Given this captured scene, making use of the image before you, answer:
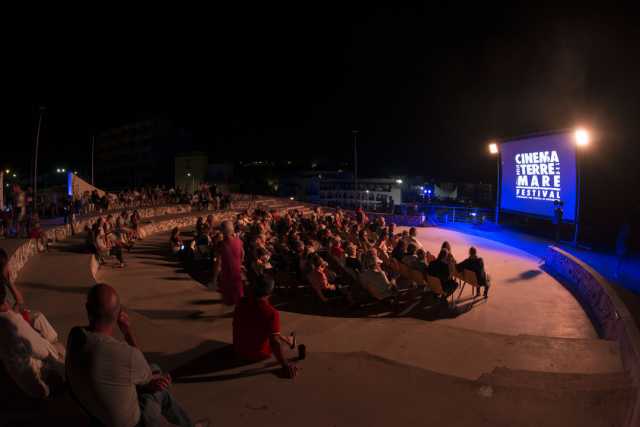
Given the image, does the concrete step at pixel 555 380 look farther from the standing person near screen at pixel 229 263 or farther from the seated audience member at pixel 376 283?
the seated audience member at pixel 376 283

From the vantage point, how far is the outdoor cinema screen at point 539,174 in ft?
43.8

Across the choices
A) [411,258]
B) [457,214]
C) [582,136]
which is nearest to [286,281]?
[411,258]

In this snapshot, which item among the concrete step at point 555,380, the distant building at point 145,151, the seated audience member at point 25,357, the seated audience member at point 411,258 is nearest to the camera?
the seated audience member at point 25,357

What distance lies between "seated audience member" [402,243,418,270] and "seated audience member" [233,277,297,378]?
17.1ft

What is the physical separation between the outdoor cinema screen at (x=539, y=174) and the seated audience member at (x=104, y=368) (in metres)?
14.0

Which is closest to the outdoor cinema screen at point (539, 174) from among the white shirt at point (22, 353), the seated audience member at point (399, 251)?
the seated audience member at point (399, 251)

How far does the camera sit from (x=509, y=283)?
994 centimetres

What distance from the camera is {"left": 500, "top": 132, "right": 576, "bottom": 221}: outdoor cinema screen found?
1335cm

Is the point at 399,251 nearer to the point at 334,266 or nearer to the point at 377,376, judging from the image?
the point at 334,266

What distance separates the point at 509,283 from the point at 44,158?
46.7 meters

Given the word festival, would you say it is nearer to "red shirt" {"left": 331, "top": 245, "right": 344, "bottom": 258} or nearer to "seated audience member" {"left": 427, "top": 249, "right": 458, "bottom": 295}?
"seated audience member" {"left": 427, "top": 249, "right": 458, "bottom": 295}

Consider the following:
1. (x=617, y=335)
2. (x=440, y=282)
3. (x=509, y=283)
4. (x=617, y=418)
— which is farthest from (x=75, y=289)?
(x=509, y=283)

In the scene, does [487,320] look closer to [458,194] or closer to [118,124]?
[458,194]

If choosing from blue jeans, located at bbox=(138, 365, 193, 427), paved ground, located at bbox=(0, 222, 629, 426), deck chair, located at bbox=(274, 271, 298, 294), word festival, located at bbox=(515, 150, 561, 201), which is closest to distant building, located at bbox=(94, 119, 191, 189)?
word festival, located at bbox=(515, 150, 561, 201)
